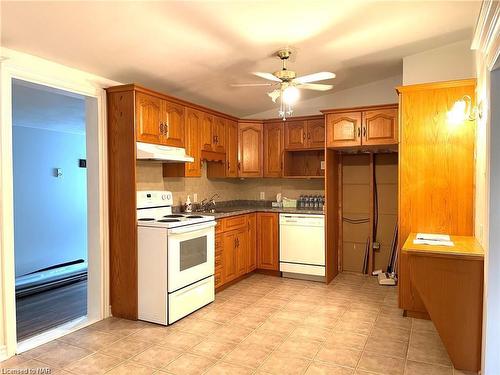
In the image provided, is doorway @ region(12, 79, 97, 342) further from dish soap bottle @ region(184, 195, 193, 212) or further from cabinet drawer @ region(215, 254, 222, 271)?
cabinet drawer @ region(215, 254, 222, 271)

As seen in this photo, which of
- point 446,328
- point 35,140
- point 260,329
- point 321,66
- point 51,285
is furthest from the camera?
point 35,140

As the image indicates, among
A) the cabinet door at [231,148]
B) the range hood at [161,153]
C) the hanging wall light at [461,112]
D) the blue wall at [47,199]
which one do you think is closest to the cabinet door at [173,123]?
the range hood at [161,153]

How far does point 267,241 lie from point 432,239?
2.32 m

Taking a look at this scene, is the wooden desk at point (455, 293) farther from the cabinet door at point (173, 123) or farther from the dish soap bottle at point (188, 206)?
the dish soap bottle at point (188, 206)

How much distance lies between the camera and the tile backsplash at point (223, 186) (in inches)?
159

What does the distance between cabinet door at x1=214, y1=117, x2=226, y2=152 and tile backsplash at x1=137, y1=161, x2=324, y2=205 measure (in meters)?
0.44

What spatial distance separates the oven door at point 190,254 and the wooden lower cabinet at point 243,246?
0.31m

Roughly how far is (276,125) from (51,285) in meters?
4.03

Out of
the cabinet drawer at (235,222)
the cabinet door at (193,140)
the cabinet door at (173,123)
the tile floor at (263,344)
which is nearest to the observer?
the tile floor at (263,344)

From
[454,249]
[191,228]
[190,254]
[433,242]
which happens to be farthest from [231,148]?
[454,249]

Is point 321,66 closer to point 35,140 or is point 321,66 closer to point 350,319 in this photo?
point 350,319

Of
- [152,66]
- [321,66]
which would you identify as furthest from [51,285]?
[321,66]

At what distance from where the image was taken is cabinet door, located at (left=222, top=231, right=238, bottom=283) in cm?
432

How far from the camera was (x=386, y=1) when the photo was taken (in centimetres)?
264
